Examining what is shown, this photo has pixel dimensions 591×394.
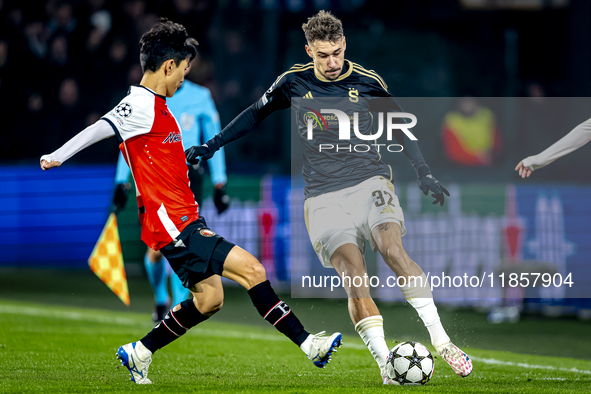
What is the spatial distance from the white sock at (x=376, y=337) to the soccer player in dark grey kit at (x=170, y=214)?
0.54m

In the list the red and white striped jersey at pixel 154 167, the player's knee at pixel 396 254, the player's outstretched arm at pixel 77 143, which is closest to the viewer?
the player's outstretched arm at pixel 77 143

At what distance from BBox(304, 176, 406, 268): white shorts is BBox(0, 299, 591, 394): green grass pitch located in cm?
86

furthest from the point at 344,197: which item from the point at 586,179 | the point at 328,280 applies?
the point at 586,179

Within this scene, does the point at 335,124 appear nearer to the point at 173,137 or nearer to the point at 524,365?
the point at 173,137

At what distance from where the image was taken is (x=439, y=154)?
11.5 metres

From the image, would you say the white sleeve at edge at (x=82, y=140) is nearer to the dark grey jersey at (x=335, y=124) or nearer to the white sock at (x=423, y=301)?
the dark grey jersey at (x=335, y=124)

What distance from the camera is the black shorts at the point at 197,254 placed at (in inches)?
160

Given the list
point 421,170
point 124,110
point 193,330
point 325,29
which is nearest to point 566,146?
point 421,170

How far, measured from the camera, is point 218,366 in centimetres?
526

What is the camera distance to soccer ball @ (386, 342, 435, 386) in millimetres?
4238

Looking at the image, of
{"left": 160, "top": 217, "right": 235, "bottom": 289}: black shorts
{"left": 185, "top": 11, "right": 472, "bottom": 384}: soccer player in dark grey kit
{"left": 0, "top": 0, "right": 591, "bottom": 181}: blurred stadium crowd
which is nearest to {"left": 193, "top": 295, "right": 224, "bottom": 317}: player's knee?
{"left": 160, "top": 217, "right": 235, "bottom": 289}: black shorts

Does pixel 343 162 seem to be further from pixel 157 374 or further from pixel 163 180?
pixel 157 374

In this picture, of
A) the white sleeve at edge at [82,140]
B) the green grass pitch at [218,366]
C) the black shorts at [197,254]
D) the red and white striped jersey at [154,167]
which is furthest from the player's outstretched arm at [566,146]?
the white sleeve at edge at [82,140]

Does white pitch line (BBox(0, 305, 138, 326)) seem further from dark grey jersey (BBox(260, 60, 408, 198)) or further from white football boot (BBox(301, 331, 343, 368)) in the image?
white football boot (BBox(301, 331, 343, 368))
